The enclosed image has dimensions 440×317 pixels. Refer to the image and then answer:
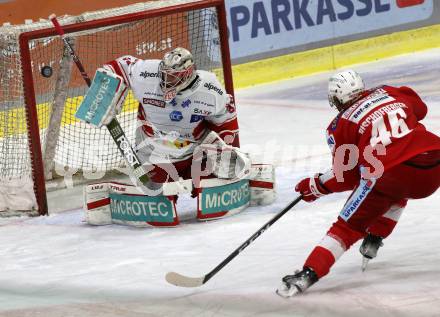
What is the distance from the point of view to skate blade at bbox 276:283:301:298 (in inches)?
146

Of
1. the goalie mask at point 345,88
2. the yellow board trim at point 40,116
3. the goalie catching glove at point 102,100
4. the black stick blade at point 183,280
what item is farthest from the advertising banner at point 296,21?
the black stick blade at point 183,280

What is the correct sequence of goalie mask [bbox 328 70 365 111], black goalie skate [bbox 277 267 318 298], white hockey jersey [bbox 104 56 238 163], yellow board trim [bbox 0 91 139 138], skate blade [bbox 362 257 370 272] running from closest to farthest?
1. black goalie skate [bbox 277 267 318 298]
2. goalie mask [bbox 328 70 365 111]
3. skate blade [bbox 362 257 370 272]
4. white hockey jersey [bbox 104 56 238 163]
5. yellow board trim [bbox 0 91 139 138]

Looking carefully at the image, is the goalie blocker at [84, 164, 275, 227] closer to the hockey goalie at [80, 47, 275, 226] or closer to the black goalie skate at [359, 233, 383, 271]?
the hockey goalie at [80, 47, 275, 226]

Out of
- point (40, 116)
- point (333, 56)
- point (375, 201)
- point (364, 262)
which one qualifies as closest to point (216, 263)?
point (364, 262)

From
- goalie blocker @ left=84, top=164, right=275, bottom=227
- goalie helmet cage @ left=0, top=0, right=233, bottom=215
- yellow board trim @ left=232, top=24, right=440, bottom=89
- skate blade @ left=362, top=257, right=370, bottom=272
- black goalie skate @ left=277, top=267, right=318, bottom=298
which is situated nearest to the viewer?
black goalie skate @ left=277, top=267, right=318, bottom=298

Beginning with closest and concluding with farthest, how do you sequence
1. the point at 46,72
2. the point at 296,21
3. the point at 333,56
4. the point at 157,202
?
the point at 157,202 < the point at 46,72 < the point at 296,21 < the point at 333,56

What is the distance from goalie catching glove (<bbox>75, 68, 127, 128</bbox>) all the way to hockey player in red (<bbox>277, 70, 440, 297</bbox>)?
1658 millimetres

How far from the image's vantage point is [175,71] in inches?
198

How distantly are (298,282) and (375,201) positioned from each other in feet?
1.29

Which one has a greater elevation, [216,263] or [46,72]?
[46,72]

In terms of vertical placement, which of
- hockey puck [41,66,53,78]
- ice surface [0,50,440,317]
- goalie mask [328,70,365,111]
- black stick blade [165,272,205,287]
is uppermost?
hockey puck [41,66,53,78]

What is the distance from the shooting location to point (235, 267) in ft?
14.2

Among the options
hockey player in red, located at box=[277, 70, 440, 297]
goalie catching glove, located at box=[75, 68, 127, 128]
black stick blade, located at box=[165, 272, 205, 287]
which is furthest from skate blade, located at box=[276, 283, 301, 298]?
goalie catching glove, located at box=[75, 68, 127, 128]

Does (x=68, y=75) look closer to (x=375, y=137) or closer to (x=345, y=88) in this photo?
(x=345, y=88)
